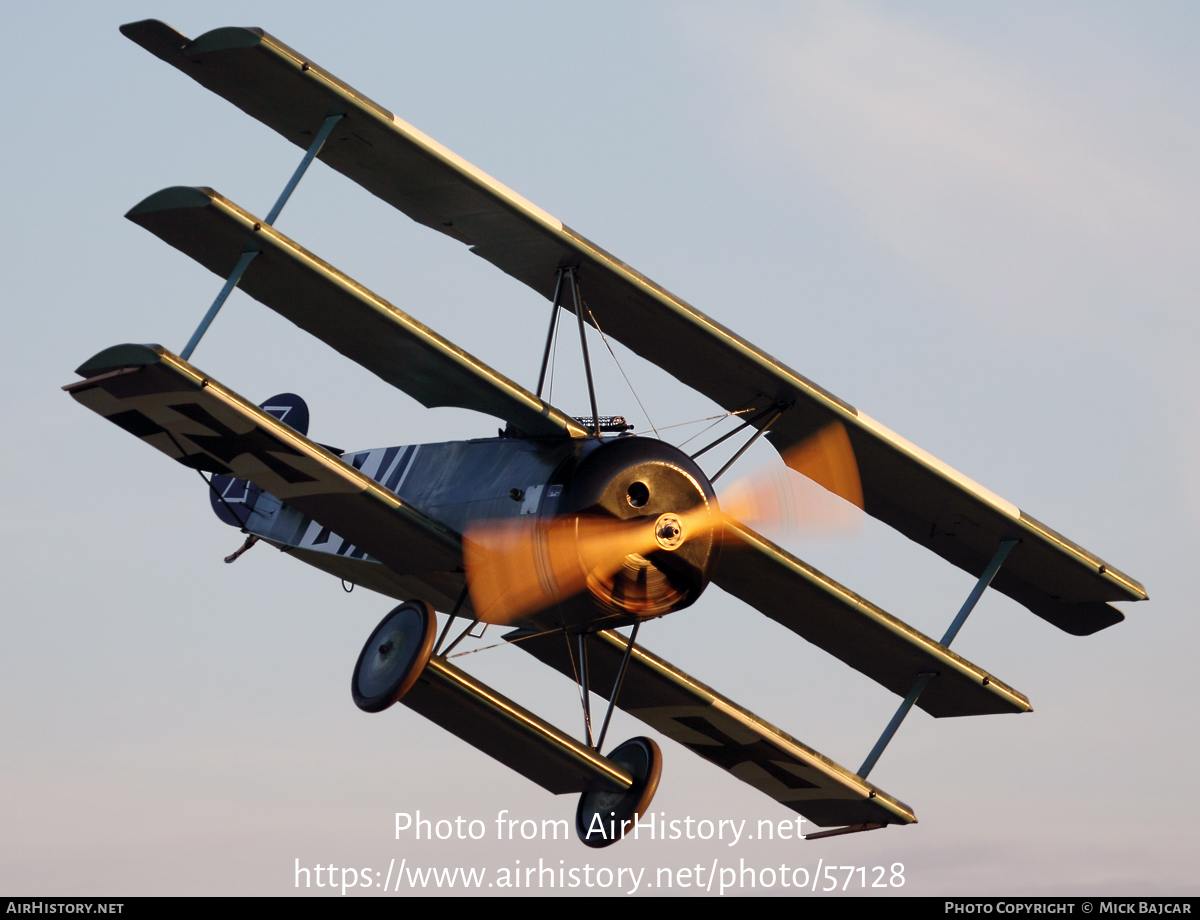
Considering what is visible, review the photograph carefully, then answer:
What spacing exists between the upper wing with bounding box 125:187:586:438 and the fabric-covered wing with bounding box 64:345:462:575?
3.64 ft

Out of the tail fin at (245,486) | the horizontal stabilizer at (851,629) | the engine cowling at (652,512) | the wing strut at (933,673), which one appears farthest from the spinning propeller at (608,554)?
the tail fin at (245,486)

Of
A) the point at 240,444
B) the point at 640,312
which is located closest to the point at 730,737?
the point at 640,312

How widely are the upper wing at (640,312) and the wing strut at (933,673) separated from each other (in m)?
0.17

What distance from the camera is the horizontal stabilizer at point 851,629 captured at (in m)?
16.2

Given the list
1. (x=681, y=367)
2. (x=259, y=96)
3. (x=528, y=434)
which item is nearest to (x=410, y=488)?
(x=528, y=434)

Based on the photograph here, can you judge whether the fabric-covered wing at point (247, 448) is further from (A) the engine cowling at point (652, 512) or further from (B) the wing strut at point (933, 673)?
(B) the wing strut at point (933, 673)

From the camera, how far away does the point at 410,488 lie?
52.7 feet

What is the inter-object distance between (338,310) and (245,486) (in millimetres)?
5348

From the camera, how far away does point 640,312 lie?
15273mm

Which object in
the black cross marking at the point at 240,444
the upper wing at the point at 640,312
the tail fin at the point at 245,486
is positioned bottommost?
the black cross marking at the point at 240,444

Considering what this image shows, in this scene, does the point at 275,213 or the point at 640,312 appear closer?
the point at 275,213

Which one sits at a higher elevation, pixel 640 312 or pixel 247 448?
pixel 640 312

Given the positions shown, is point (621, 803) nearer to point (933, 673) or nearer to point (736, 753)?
point (736, 753)

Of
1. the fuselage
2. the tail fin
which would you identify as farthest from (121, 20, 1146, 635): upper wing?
the tail fin
